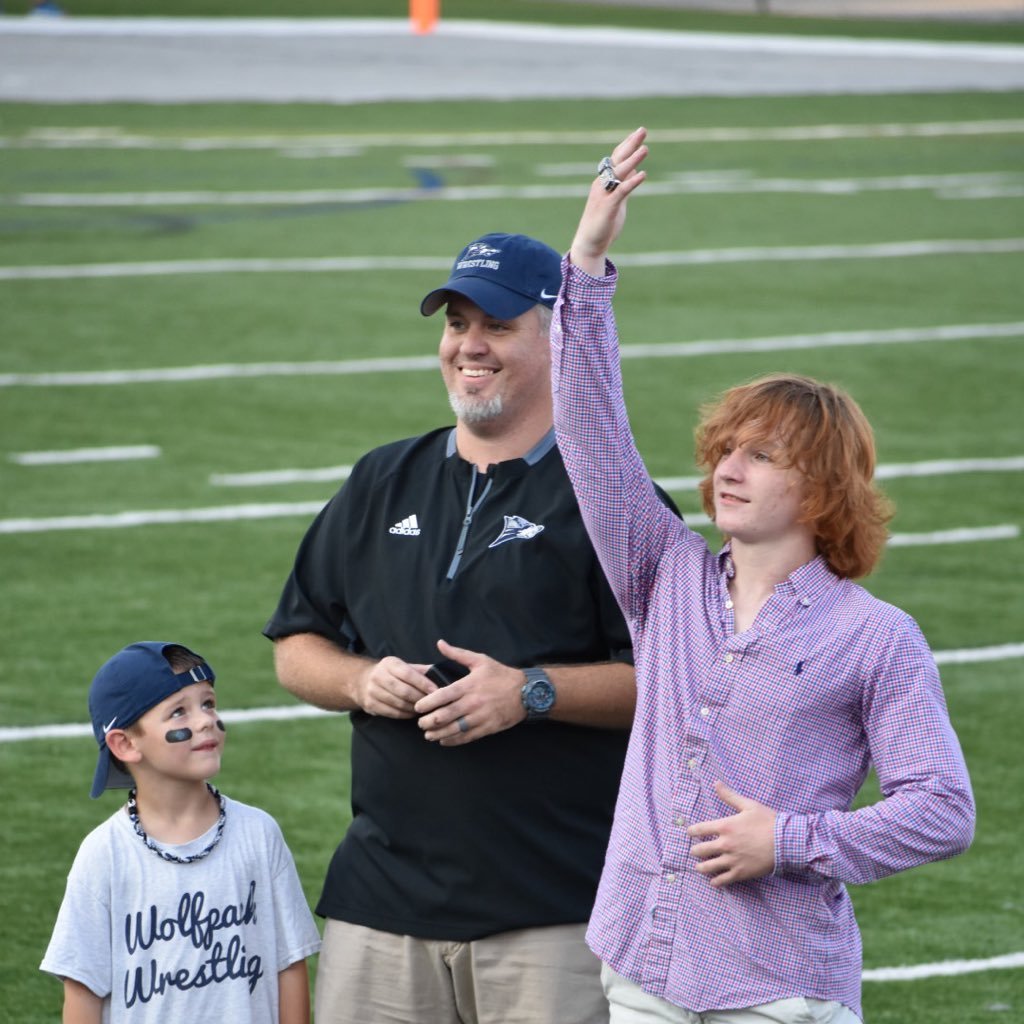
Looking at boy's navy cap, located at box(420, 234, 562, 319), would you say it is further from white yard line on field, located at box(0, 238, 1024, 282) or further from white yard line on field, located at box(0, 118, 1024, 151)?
white yard line on field, located at box(0, 118, 1024, 151)

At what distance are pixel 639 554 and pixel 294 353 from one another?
10586 millimetres

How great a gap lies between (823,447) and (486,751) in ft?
2.94

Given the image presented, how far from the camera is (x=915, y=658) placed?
336 centimetres

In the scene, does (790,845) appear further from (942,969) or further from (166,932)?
(942,969)

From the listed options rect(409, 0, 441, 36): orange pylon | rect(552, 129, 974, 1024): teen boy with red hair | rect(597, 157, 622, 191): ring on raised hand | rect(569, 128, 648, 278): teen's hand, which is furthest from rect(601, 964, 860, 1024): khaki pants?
rect(409, 0, 441, 36): orange pylon

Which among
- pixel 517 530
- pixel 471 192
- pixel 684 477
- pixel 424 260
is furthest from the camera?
pixel 471 192

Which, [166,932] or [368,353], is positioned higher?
[368,353]

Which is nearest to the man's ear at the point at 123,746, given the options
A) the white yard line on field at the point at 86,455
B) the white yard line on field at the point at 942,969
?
the white yard line on field at the point at 942,969

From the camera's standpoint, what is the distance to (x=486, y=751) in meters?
3.89

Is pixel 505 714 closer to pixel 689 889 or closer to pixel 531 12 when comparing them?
pixel 689 889

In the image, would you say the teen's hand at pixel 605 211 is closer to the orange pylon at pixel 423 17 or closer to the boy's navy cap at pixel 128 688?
the boy's navy cap at pixel 128 688

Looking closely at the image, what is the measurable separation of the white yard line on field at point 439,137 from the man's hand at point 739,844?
730 inches

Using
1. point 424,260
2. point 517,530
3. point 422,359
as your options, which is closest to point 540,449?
point 517,530

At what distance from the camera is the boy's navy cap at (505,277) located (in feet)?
13.1
